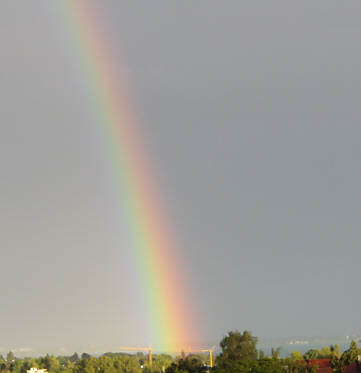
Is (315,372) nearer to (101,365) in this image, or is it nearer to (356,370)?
(356,370)

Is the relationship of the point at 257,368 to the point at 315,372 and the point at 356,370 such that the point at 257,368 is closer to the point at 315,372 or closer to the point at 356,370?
the point at 356,370

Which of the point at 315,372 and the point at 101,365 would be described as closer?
the point at 315,372

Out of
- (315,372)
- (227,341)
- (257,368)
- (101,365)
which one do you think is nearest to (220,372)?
(257,368)

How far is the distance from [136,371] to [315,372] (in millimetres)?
48976

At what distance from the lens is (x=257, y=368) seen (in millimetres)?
95062

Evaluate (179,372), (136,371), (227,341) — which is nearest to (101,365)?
(136,371)

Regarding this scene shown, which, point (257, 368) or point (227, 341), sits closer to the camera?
point (257, 368)

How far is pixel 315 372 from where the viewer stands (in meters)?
120

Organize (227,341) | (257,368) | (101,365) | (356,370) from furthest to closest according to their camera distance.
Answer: (101,365) < (227,341) < (356,370) < (257,368)

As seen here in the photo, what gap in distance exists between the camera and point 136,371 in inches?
6216

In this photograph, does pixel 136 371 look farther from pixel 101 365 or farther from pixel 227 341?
pixel 227 341

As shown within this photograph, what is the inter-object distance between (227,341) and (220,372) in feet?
65.4

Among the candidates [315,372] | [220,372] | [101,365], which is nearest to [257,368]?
[220,372]


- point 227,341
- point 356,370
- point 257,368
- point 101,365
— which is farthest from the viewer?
point 101,365
